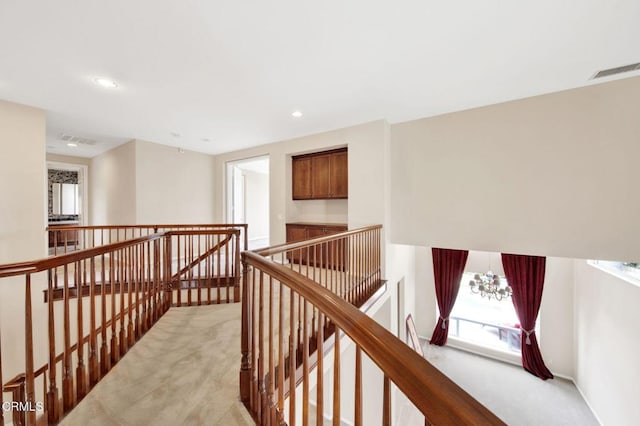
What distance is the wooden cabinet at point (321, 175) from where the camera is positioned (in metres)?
4.61

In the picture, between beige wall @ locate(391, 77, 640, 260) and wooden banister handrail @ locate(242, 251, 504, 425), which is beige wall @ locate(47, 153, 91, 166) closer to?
beige wall @ locate(391, 77, 640, 260)

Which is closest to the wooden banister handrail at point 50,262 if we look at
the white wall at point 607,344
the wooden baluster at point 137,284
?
the wooden baluster at point 137,284

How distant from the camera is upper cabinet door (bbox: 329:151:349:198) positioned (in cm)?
455

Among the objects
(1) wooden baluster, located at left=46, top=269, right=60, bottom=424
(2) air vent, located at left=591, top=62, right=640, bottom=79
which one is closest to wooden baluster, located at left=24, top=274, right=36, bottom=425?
(1) wooden baluster, located at left=46, top=269, right=60, bottom=424

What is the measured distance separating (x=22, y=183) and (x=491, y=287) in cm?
852

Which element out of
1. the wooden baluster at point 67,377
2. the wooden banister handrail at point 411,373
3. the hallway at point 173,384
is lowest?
the hallway at point 173,384

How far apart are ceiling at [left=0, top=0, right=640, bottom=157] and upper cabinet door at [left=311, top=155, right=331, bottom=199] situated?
1161 mm

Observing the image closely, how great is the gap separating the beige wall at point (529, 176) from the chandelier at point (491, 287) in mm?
2634

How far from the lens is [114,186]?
5.54m

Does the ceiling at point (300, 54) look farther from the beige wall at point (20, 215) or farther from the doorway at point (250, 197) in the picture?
the doorway at point (250, 197)

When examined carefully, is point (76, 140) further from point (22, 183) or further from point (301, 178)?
point (301, 178)

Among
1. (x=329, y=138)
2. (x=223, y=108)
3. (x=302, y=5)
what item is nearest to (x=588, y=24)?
(x=302, y=5)

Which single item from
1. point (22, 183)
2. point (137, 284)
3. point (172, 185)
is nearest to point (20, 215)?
point (22, 183)

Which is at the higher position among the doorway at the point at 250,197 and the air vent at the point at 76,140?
the air vent at the point at 76,140
